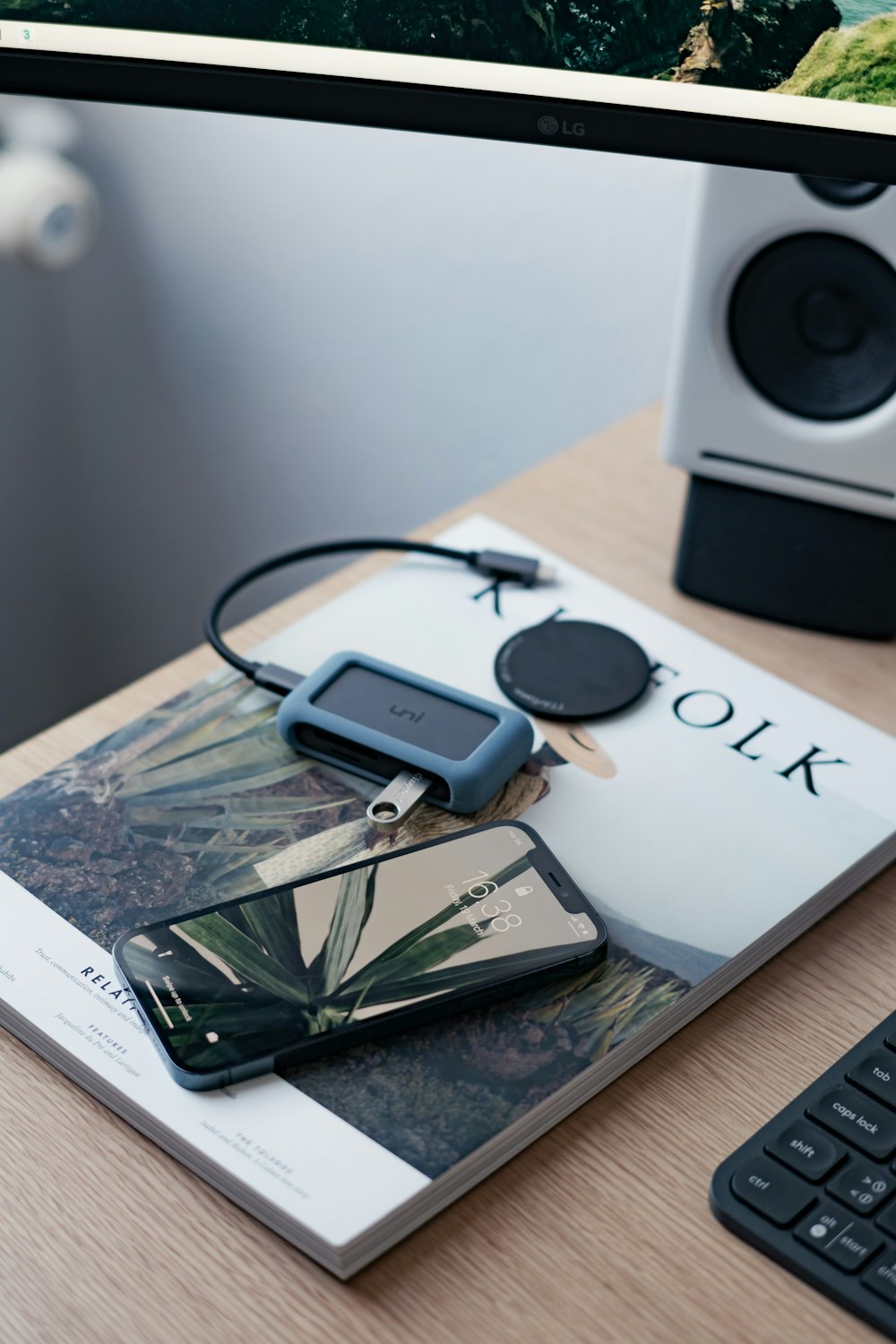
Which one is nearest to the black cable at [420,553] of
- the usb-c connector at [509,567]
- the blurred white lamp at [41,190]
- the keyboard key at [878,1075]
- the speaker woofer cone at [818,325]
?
the usb-c connector at [509,567]

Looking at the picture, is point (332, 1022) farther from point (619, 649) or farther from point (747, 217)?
point (747, 217)

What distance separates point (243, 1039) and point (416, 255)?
0.70 m

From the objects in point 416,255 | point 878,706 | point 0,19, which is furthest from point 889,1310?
point 416,255

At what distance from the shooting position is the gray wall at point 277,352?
880 millimetres

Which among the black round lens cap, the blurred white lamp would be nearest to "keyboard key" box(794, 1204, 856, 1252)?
the black round lens cap

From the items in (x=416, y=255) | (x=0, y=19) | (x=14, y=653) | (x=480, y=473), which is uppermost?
(x=0, y=19)

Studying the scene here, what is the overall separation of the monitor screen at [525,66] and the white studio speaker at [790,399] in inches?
3.0

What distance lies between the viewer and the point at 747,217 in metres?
0.55

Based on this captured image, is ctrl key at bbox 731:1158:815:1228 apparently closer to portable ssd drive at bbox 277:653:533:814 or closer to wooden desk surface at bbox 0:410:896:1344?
wooden desk surface at bbox 0:410:896:1344

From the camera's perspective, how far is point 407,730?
0.51m

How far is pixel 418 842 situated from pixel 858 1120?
0.18m

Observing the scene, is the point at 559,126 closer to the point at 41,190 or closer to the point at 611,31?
the point at 611,31

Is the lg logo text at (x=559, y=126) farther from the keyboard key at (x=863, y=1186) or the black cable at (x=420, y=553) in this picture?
the keyboard key at (x=863, y=1186)

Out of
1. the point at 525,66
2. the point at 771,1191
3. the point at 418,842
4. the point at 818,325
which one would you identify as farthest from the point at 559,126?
the point at 771,1191
